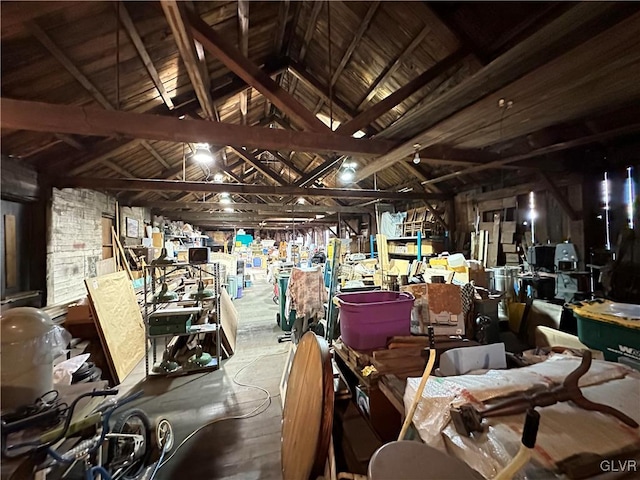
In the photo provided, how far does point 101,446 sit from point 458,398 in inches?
81.7

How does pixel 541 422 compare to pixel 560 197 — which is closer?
pixel 541 422

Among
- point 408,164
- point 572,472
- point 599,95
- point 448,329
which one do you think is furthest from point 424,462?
point 408,164

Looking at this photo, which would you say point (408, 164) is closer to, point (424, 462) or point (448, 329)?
point (448, 329)

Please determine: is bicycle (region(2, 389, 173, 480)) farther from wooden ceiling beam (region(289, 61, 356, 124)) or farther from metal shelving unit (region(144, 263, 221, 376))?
wooden ceiling beam (region(289, 61, 356, 124))

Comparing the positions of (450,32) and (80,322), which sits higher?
(450,32)

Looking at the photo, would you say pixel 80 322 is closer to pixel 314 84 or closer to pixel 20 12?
pixel 20 12

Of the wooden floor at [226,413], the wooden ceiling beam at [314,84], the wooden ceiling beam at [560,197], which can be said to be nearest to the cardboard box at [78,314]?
the wooden floor at [226,413]

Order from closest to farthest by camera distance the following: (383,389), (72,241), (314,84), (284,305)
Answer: (383,389), (72,241), (314,84), (284,305)

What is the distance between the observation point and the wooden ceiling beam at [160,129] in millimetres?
2020

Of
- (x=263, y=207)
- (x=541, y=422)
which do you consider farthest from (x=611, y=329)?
(x=263, y=207)

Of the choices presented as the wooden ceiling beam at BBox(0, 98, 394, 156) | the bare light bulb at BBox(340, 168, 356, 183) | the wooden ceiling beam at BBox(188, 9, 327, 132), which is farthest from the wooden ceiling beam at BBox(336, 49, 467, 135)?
the bare light bulb at BBox(340, 168, 356, 183)

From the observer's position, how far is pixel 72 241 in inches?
169

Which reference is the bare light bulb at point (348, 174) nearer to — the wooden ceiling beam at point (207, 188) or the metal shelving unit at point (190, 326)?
the wooden ceiling beam at point (207, 188)

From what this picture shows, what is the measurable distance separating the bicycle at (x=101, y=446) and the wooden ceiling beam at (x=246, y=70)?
2.64 m
